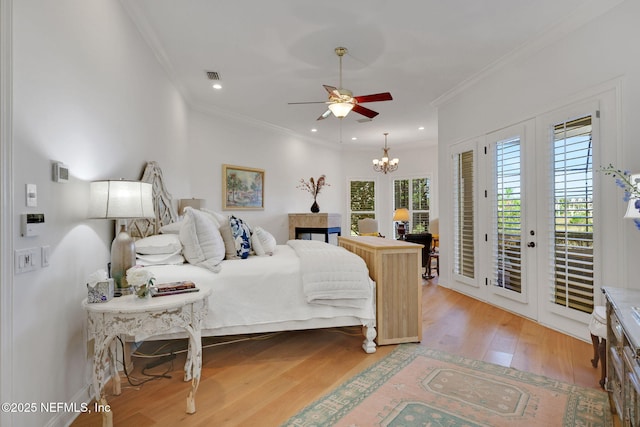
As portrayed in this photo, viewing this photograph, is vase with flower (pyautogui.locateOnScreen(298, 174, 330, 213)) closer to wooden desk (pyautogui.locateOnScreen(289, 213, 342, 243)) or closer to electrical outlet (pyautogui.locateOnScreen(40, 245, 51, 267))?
wooden desk (pyautogui.locateOnScreen(289, 213, 342, 243))

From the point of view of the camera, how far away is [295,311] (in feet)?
8.77

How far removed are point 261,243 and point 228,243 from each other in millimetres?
390

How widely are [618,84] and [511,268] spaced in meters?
2.06

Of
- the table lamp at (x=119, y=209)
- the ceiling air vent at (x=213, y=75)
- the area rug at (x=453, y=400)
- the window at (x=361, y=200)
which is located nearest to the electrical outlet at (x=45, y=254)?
the table lamp at (x=119, y=209)

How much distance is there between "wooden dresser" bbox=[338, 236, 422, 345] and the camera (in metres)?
2.88

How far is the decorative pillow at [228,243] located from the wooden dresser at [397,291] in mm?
1250

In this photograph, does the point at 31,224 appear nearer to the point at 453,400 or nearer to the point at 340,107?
the point at 453,400

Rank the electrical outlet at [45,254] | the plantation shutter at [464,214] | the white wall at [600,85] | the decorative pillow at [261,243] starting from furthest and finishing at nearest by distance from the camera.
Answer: the plantation shutter at [464,214], the decorative pillow at [261,243], the white wall at [600,85], the electrical outlet at [45,254]

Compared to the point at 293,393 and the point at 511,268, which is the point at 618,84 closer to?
the point at 511,268

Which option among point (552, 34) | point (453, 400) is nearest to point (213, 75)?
point (552, 34)

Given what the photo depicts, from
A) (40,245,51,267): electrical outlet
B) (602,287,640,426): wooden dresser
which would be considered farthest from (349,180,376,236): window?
(40,245,51,267): electrical outlet

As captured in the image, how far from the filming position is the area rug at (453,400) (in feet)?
6.10

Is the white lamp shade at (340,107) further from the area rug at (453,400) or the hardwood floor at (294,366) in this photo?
the area rug at (453,400)

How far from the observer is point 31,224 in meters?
1.56
